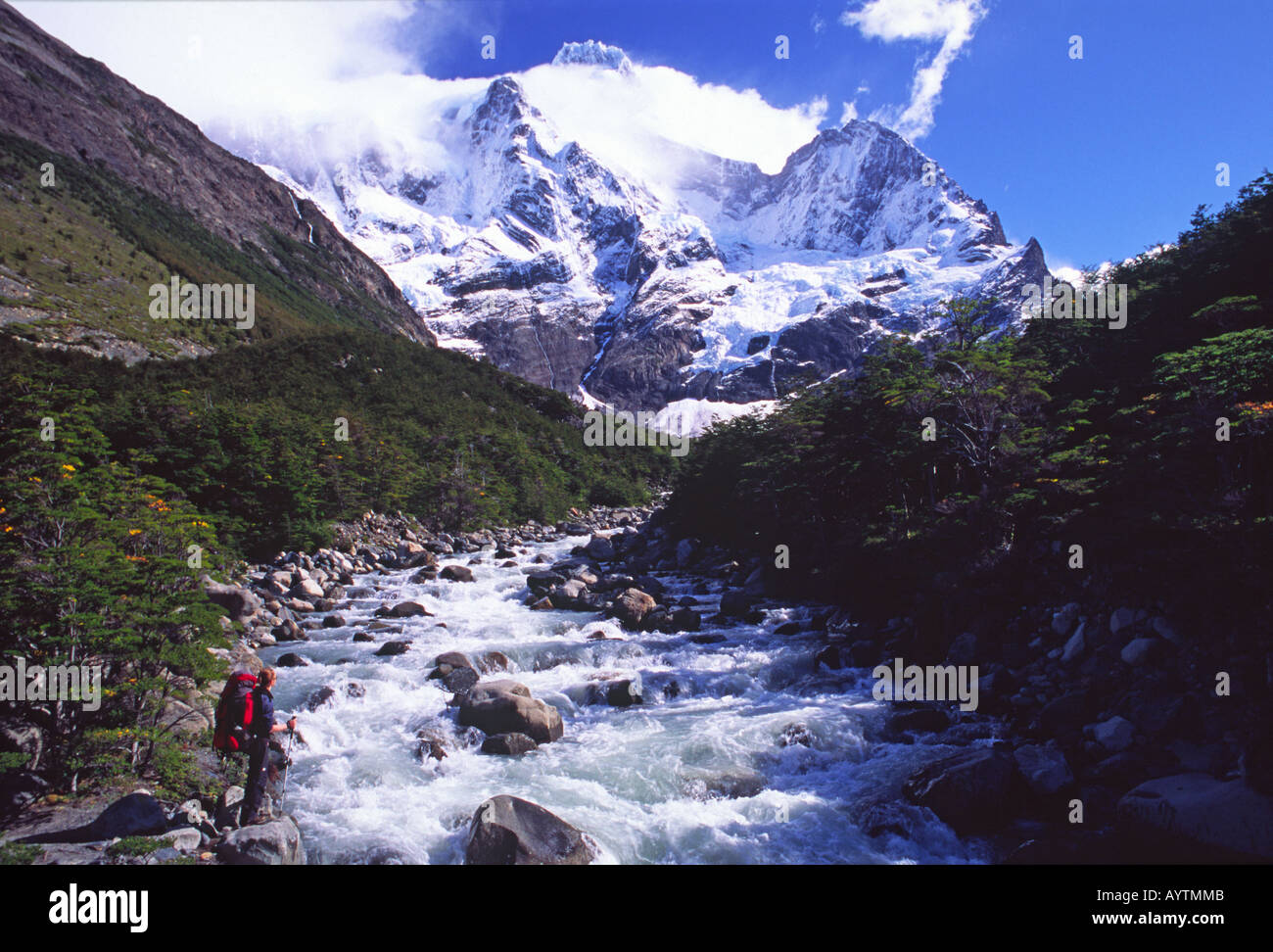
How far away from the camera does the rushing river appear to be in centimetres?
945

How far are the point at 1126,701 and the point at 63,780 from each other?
1708 centimetres

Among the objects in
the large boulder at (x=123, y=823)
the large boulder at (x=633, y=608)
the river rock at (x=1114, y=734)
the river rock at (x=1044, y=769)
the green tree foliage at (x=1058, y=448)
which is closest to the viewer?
the large boulder at (x=123, y=823)

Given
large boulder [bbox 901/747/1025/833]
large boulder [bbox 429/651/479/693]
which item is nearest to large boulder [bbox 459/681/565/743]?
large boulder [bbox 429/651/479/693]

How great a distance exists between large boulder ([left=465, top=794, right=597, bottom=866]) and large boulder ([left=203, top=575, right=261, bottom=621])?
46.0 ft

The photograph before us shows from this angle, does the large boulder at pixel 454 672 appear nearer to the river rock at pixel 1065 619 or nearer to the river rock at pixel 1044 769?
the river rock at pixel 1044 769

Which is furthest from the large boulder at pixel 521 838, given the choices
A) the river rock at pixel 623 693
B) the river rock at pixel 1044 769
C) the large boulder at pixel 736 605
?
the large boulder at pixel 736 605

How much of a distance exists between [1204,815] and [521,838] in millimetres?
9181

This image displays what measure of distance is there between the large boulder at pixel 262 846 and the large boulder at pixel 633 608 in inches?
568

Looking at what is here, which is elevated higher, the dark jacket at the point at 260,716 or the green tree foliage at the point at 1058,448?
the green tree foliage at the point at 1058,448

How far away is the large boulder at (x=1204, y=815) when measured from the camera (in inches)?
305

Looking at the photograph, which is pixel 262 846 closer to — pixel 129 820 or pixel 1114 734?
pixel 129 820

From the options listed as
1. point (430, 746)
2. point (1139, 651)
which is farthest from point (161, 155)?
point (1139, 651)

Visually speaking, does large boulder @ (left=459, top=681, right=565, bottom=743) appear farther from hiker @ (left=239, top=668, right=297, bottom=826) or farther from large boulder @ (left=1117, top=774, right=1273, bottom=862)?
large boulder @ (left=1117, top=774, right=1273, bottom=862)
